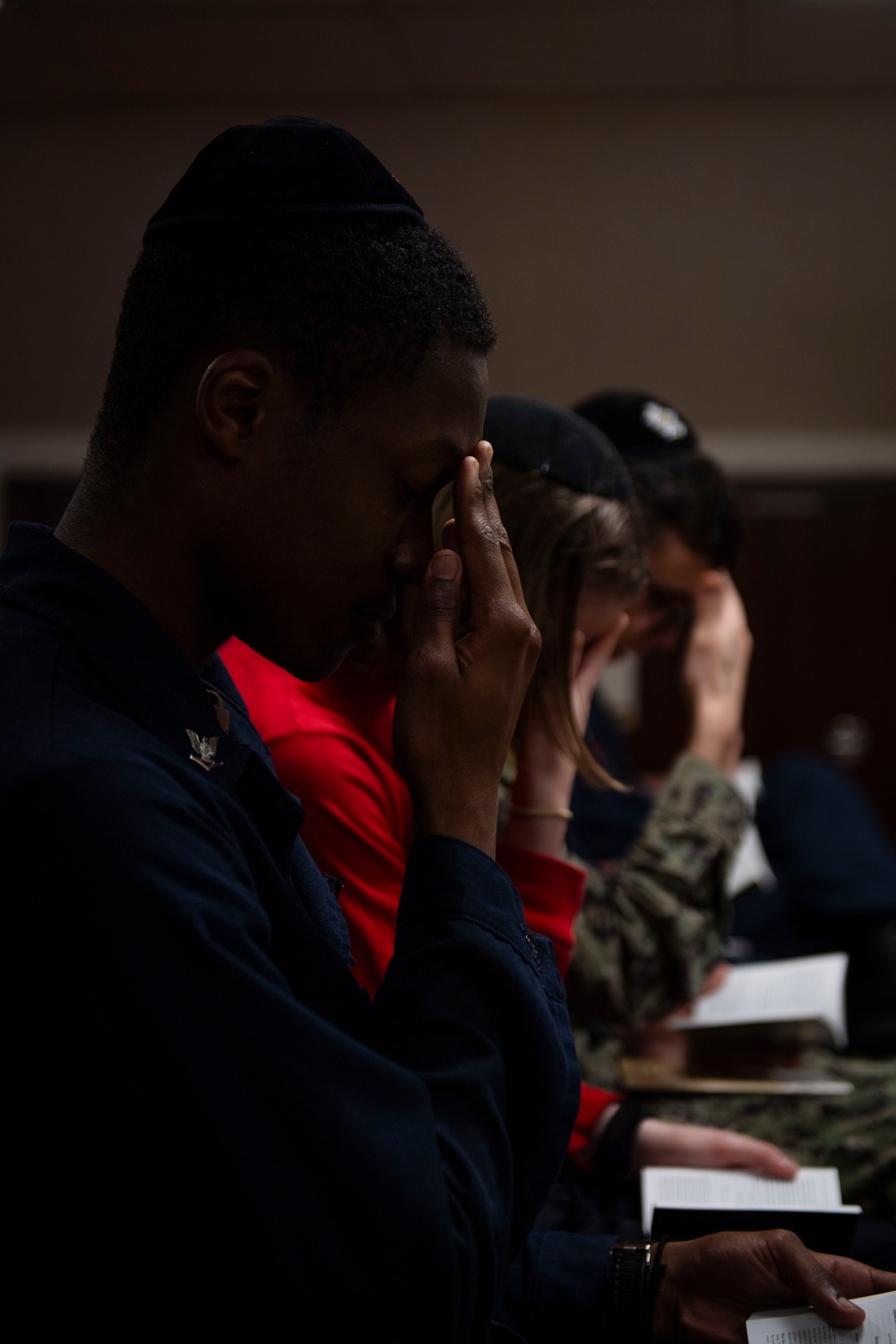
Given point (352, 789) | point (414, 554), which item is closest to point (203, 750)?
point (414, 554)

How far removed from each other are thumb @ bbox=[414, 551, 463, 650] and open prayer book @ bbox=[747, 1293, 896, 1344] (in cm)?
57

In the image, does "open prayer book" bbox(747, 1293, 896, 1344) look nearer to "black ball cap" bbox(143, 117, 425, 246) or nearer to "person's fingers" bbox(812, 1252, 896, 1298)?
"person's fingers" bbox(812, 1252, 896, 1298)

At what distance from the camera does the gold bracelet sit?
51.4 inches

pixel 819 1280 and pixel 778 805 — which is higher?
pixel 778 805

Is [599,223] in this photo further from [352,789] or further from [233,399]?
[233,399]

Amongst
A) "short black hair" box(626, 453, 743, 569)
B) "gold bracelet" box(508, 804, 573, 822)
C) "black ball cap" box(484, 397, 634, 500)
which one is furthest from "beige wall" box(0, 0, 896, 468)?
"gold bracelet" box(508, 804, 573, 822)

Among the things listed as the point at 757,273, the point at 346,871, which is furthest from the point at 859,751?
the point at 346,871

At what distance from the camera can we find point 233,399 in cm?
72

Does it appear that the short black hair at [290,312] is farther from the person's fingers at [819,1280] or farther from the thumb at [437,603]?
the person's fingers at [819,1280]

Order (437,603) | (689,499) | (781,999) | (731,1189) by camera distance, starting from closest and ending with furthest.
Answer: (437,603) → (731,1189) → (781,999) → (689,499)

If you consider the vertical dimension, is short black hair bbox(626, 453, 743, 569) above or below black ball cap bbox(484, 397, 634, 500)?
above

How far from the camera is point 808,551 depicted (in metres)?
4.15

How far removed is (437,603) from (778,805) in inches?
59.3

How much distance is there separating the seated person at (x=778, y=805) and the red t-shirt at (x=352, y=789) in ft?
1.87
